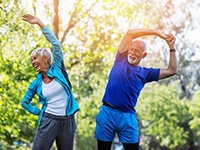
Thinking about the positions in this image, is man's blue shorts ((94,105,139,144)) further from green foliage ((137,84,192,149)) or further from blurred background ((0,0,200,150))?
green foliage ((137,84,192,149))

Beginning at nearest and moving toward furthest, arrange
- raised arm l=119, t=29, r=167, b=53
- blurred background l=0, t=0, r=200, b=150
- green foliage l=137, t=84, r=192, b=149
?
raised arm l=119, t=29, r=167, b=53
blurred background l=0, t=0, r=200, b=150
green foliage l=137, t=84, r=192, b=149

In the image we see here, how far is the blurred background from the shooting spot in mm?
5656

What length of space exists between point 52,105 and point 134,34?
66 cm

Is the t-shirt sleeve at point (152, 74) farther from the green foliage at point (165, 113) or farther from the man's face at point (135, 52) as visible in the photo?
the green foliage at point (165, 113)

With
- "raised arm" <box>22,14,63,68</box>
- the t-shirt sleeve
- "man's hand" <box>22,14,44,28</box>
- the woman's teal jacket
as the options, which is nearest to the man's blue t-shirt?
the t-shirt sleeve

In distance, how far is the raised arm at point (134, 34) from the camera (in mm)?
2332

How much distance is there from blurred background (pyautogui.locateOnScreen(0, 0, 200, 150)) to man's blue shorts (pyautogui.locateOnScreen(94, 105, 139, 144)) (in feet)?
4.05

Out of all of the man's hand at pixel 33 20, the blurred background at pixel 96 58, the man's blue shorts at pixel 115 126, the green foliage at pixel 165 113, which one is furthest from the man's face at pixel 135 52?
the green foliage at pixel 165 113

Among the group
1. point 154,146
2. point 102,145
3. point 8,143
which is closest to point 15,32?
point 102,145

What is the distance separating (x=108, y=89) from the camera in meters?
2.45

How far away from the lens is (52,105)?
2.44 meters

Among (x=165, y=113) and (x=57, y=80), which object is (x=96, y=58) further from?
(x=57, y=80)

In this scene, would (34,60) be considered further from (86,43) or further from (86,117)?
(86,117)

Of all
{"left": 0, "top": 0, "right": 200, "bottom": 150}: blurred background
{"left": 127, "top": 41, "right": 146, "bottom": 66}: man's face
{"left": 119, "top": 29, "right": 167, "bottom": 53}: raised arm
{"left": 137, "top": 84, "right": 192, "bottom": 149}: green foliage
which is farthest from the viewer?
{"left": 137, "top": 84, "right": 192, "bottom": 149}: green foliage
